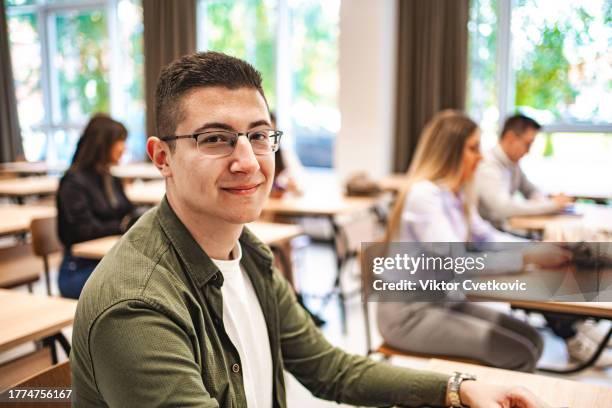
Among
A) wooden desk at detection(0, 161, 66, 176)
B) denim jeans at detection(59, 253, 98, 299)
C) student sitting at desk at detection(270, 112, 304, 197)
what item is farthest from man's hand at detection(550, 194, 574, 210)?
wooden desk at detection(0, 161, 66, 176)

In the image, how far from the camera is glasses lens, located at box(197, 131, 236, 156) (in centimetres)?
110

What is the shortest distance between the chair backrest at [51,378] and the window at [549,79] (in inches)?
176

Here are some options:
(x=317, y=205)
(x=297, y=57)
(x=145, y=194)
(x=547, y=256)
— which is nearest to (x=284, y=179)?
(x=317, y=205)

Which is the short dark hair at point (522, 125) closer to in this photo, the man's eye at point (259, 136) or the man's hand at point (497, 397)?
the man's hand at point (497, 397)

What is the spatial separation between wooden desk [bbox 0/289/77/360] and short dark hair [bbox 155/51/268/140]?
2.82 ft

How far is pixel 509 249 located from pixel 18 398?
1.34 m

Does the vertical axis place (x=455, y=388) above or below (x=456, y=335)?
above

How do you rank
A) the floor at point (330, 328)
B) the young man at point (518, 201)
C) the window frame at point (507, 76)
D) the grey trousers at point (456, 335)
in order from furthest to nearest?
1. the window frame at point (507, 76)
2. the young man at point (518, 201)
3. the floor at point (330, 328)
4. the grey trousers at point (456, 335)

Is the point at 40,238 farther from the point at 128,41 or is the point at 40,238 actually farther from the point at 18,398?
the point at 128,41

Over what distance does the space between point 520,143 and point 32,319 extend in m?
3.17

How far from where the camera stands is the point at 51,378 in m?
1.32

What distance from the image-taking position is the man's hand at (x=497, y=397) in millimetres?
1137

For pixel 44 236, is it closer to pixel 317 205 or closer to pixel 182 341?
pixel 317 205

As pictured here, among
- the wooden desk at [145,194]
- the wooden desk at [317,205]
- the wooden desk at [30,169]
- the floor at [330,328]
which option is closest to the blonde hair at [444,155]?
the floor at [330,328]
